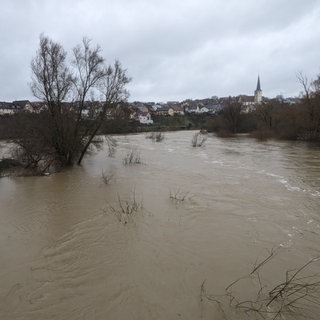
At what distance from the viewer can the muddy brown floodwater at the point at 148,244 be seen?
228 inches

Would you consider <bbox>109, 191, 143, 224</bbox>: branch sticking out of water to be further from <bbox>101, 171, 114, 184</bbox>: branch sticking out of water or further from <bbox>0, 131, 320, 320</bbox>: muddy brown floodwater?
<bbox>101, 171, 114, 184</bbox>: branch sticking out of water

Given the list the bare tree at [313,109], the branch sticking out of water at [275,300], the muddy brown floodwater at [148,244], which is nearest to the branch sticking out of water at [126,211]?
the muddy brown floodwater at [148,244]

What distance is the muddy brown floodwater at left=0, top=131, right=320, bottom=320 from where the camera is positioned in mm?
5793

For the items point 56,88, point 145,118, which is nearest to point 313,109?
point 56,88

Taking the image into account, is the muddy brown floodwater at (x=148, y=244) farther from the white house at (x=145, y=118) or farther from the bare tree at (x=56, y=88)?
the white house at (x=145, y=118)

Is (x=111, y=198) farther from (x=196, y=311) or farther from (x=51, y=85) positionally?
(x=51, y=85)

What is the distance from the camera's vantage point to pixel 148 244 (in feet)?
27.4

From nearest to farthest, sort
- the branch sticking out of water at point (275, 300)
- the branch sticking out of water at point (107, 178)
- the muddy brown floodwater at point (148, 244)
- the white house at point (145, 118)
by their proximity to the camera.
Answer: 1. the branch sticking out of water at point (275, 300)
2. the muddy brown floodwater at point (148, 244)
3. the branch sticking out of water at point (107, 178)
4. the white house at point (145, 118)

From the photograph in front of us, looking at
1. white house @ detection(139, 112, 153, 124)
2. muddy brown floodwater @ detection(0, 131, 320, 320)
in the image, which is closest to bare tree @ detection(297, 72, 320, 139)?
muddy brown floodwater @ detection(0, 131, 320, 320)

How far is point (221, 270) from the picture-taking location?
6902 mm

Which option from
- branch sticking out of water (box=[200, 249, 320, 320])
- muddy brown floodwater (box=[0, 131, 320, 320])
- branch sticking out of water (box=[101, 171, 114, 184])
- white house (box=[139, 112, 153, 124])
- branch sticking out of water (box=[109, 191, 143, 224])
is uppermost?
white house (box=[139, 112, 153, 124])

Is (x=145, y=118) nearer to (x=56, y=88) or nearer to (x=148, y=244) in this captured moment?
(x=56, y=88)

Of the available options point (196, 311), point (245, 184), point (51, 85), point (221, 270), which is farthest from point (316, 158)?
point (196, 311)

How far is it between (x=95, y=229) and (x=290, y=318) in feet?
19.0
